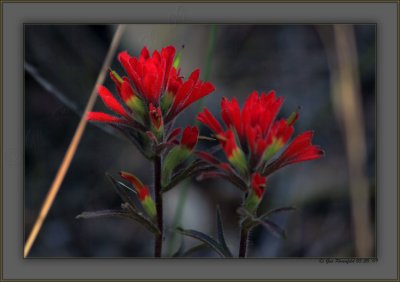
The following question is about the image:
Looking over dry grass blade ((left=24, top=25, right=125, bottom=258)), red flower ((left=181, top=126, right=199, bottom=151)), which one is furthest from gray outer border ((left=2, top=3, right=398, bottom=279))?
red flower ((left=181, top=126, right=199, bottom=151))

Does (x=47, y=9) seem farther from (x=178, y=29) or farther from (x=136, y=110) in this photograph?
(x=136, y=110)

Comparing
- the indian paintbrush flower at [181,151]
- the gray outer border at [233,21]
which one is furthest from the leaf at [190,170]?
the gray outer border at [233,21]

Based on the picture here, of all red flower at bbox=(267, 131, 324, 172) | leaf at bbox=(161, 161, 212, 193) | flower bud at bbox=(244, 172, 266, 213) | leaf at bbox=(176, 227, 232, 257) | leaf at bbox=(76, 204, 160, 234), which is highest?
red flower at bbox=(267, 131, 324, 172)

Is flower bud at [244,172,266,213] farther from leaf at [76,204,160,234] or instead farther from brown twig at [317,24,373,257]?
brown twig at [317,24,373,257]

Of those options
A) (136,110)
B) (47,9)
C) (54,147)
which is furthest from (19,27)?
(136,110)

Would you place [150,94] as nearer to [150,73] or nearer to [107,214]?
[150,73]

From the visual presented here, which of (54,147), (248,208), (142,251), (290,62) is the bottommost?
(142,251)

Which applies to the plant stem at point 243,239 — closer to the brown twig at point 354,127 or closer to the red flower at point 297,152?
the red flower at point 297,152
